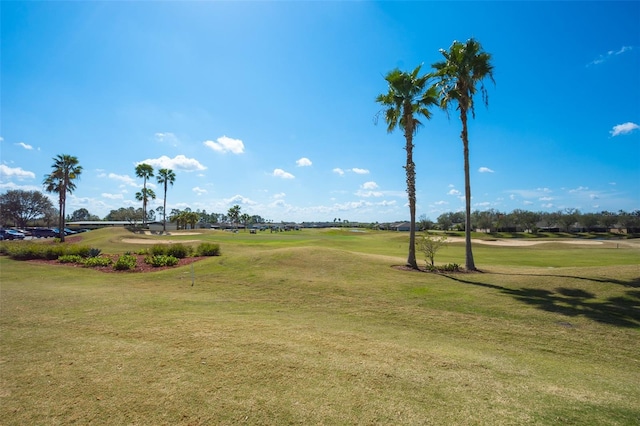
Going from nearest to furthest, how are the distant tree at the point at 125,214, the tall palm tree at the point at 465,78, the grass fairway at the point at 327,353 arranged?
the grass fairway at the point at 327,353, the tall palm tree at the point at 465,78, the distant tree at the point at 125,214

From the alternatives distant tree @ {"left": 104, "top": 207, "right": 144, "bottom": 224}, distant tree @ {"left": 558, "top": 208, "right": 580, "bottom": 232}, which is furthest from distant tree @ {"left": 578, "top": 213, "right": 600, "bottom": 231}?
distant tree @ {"left": 104, "top": 207, "right": 144, "bottom": 224}

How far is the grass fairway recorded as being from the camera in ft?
15.1

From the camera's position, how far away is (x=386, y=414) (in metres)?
4.47

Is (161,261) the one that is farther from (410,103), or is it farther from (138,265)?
(410,103)

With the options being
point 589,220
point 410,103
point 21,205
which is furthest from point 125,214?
point 589,220

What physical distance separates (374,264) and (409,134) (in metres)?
8.66

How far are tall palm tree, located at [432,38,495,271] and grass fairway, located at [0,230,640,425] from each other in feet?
18.7

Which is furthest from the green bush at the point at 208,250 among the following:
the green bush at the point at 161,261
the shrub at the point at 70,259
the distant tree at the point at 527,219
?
the distant tree at the point at 527,219

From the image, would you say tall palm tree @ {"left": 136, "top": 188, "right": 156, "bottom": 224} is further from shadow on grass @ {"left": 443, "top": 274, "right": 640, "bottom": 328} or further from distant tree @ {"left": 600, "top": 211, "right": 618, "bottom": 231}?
distant tree @ {"left": 600, "top": 211, "right": 618, "bottom": 231}

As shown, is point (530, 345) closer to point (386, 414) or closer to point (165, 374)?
point (386, 414)

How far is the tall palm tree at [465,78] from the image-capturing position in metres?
18.6

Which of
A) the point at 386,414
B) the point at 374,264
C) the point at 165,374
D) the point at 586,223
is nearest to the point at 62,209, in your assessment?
the point at 374,264

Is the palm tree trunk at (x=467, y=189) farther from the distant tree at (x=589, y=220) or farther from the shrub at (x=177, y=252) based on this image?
the distant tree at (x=589, y=220)

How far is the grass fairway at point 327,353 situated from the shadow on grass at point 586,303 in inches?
3.2
